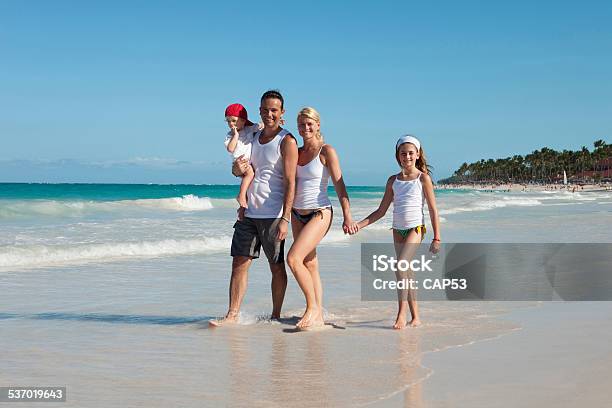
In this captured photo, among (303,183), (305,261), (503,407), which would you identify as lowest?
(503,407)

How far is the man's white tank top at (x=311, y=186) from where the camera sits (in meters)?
6.09

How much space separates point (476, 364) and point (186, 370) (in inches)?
75.8

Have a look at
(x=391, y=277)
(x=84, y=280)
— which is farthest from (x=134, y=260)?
(x=391, y=277)

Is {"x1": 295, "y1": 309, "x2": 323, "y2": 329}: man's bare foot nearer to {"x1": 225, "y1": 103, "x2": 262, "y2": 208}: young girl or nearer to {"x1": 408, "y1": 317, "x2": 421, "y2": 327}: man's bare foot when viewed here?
{"x1": 408, "y1": 317, "x2": 421, "y2": 327}: man's bare foot

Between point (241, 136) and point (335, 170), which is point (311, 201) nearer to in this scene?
point (335, 170)

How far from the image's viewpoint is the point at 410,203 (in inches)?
245

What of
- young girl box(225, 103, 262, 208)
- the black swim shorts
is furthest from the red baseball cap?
the black swim shorts

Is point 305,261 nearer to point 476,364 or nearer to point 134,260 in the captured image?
point 476,364

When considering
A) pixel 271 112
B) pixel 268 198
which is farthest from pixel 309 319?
pixel 271 112

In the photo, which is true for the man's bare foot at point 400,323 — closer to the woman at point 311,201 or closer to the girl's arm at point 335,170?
the woman at point 311,201

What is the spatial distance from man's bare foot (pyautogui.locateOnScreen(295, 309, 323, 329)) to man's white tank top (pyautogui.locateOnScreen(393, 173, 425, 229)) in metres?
1.01

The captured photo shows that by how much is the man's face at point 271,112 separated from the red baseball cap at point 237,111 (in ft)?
0.49

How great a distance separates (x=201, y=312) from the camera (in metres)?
7.23

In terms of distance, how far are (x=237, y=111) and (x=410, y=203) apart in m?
1.65
